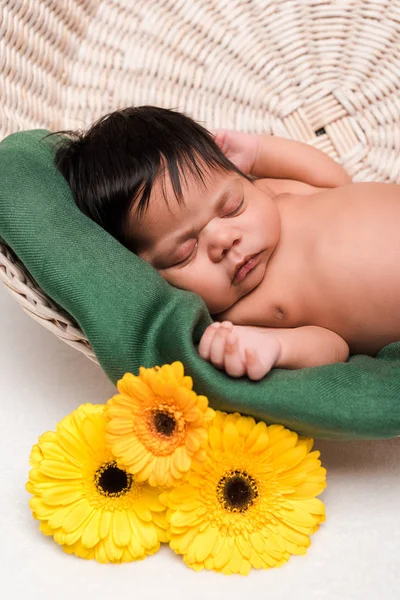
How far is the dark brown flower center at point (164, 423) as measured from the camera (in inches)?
30.3

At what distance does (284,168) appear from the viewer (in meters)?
1.34

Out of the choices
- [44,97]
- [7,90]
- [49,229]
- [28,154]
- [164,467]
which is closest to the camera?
[164,467]

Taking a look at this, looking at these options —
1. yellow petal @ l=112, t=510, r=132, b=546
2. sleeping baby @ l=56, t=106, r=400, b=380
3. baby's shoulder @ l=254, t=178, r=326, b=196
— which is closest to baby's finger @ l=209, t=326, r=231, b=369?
sleeping baby @ l=56, t=106, r=400, b=380

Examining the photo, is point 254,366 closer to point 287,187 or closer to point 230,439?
point 230,439

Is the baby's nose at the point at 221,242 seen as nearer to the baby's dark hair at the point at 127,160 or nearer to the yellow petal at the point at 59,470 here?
the baby's dark hair at the point at 127,160

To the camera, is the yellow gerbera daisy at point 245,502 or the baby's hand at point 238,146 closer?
the yellow gerbera daisy at point 245,502

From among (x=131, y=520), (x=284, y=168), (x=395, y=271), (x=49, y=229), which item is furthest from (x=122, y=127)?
(x=131, y=520)

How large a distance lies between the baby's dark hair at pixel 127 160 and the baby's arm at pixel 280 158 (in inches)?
7.3

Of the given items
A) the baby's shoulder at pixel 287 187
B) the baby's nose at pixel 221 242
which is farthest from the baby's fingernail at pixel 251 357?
the baby's shoulder at pixel 287 187

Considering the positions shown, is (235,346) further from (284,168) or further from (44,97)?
(44,97)

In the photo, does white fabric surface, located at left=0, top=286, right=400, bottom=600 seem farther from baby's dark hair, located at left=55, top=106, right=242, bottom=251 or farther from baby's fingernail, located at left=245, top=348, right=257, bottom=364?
baby's dark hair, located at left=55, top=106, right=242, bottom=251

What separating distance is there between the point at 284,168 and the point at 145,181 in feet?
1.30

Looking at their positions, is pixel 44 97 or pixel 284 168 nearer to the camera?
pixel 284 168

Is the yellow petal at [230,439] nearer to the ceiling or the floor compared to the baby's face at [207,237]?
nearer to the floor
